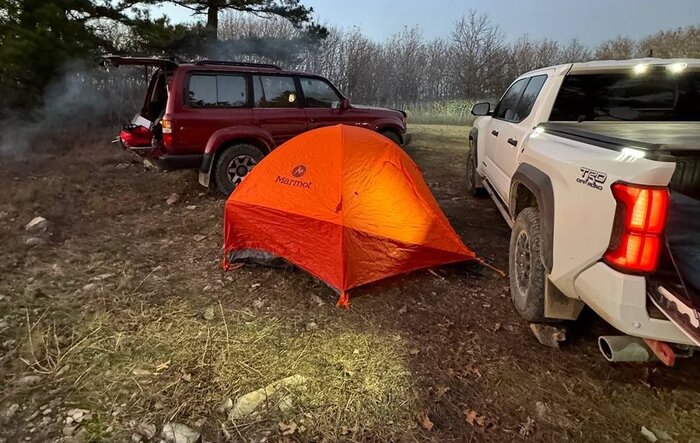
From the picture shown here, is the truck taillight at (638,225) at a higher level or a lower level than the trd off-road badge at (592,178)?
lower

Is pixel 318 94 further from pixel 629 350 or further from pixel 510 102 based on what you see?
pixel 629 350

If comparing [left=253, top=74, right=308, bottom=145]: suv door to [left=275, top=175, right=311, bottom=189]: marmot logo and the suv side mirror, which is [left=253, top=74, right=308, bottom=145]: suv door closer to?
the suv side mirror

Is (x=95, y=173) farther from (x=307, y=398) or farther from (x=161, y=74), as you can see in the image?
(x=307, y=398)

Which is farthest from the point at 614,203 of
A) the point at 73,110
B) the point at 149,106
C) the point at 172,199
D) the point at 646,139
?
the point at 73,110

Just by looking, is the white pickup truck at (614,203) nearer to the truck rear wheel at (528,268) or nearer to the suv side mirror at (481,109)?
the truck rear wheel at (528,268)

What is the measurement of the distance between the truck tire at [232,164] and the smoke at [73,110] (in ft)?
19.2

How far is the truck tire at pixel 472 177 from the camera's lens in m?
6.79

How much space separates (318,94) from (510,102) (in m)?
3.50

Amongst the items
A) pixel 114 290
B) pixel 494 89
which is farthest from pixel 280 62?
pixel 114 290

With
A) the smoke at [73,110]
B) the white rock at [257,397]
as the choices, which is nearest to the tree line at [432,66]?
the smoke at [73,110]

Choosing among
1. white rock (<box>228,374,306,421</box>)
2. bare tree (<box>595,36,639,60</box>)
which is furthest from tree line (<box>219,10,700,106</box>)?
white rock (<box>228,374,306,421</box>)

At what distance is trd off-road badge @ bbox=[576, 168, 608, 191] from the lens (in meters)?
2.16

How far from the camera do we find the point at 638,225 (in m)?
2.01

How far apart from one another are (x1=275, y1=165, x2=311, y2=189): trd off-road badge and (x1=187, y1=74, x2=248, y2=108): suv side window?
9.85ft
